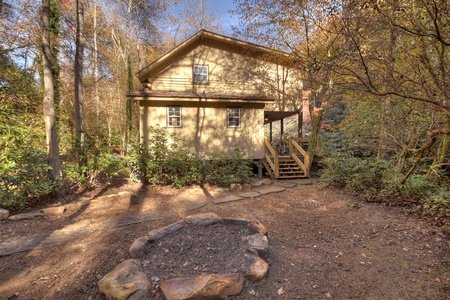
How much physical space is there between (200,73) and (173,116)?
2423 millimetres

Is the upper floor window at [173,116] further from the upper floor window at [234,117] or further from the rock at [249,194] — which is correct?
the rock at [249,194]

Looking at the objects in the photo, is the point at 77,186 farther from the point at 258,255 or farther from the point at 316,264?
the point at 316,264

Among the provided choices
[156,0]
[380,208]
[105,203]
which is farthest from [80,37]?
[380,208]

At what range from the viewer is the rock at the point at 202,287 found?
1962 millimetres

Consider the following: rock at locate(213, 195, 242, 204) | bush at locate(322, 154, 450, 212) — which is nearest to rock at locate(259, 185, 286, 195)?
rock at locate(213, 195, 242, 204)

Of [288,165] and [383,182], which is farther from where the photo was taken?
[288,165]

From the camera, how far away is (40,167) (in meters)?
5.29

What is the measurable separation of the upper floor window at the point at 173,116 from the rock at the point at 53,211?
508 centimetres

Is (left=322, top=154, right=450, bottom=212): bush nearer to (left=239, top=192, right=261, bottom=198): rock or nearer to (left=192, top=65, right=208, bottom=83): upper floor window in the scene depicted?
Answer: (left=239, top=192, right=261, bottom=198): rock

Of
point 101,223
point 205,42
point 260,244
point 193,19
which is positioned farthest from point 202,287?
point 193,19

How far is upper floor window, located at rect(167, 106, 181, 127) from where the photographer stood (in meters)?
9.19

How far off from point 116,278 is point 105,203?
3.98 metres

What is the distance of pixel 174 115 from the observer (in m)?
9.24

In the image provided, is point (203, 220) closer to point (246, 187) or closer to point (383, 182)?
point (246, 187)
